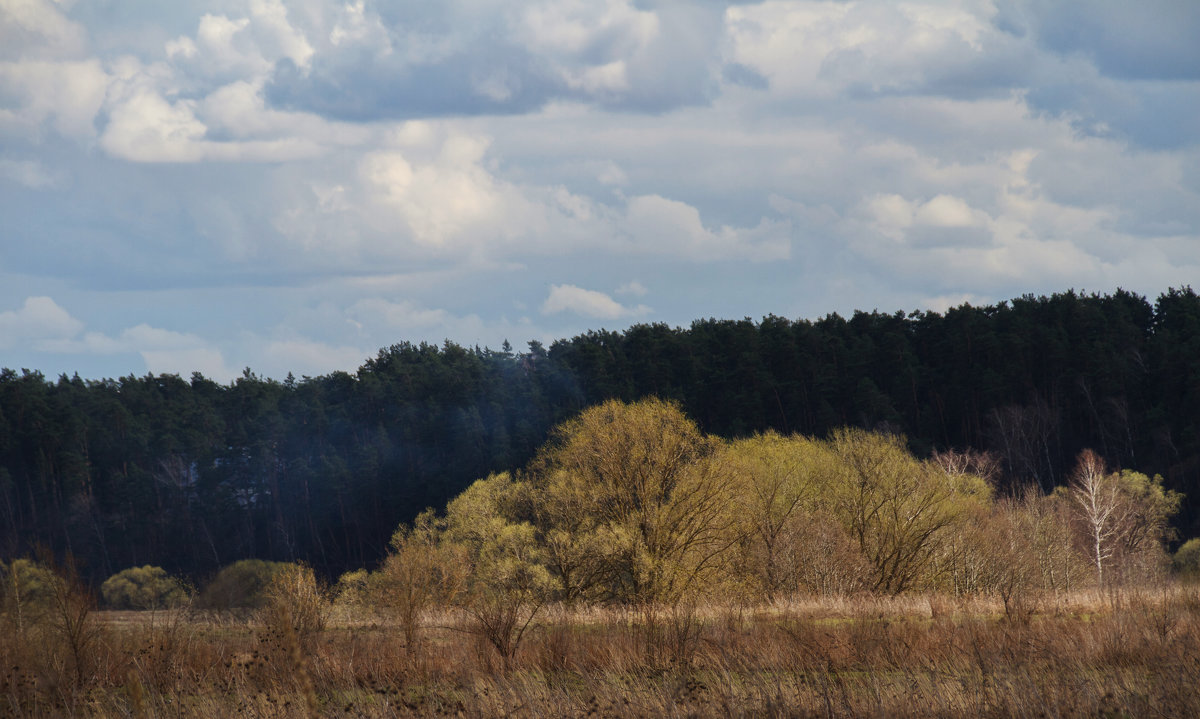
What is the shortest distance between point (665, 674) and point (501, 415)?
4015 inches

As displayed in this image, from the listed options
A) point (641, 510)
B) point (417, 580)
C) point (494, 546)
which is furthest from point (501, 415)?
point (417, 580)

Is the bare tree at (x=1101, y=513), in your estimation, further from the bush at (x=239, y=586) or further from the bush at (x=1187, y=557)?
the bush at (x=239, y=586)

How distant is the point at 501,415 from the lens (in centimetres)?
11750

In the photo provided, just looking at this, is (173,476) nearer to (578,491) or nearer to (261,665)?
(578,491)

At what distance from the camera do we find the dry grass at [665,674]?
13.5 meters

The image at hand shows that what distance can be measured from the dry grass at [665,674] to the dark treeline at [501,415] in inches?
3079

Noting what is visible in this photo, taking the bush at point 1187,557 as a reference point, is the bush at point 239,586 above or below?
above

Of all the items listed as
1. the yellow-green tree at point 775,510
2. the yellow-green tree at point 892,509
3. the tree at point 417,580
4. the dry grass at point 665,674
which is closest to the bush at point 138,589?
the tree at point 417,580

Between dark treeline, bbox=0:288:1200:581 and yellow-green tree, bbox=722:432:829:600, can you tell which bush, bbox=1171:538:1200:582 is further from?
yellow-green tree, bbox=722:432:829:600

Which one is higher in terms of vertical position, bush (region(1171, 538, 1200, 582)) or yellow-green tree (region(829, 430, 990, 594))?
yellow-green tree (region(829, 430, 990, 594))

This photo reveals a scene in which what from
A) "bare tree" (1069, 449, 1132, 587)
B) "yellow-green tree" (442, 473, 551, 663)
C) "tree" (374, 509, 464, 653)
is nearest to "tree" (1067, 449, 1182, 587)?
"bare tree" (1069, 449, 1132, 587)

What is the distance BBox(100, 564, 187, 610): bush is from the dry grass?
74.8 m

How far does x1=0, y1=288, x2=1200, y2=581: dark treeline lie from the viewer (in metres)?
95.4

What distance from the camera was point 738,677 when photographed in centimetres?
1530
